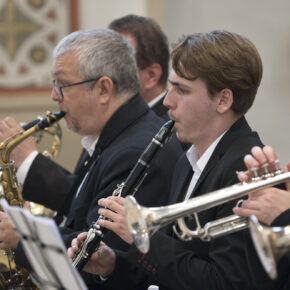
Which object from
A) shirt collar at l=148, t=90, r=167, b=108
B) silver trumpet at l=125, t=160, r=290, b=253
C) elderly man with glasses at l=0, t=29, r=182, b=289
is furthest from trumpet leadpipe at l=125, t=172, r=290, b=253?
shirt collar at l=148, t=90, r=167, b=108

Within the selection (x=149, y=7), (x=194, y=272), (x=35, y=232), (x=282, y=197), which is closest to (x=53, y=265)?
(x=35, y=232)

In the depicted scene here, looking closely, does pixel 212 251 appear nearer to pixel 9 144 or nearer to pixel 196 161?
pixel 196 161

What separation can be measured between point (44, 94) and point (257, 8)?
5.26 ft

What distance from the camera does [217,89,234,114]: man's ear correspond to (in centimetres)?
220

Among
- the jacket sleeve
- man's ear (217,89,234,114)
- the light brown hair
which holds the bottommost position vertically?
the jacket sleeve

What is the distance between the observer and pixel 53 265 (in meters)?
1.68

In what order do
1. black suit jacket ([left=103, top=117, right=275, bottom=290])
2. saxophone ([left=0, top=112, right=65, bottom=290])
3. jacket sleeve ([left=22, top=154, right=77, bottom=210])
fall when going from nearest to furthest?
black suit jacket ([left=103, top=117, right=275, bottom=290]), saxophone ([left=0, top=112, right=65, bottom=290]), jacket sleeve ([left=22, top=154, right=77, bottom=210])

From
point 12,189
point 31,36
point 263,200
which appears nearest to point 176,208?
point 263,200

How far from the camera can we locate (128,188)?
229 cm

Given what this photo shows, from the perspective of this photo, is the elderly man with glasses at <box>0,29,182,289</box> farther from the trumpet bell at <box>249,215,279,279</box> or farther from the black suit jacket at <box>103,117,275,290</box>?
the trumpet bell at <box>249,215,279,279</box>

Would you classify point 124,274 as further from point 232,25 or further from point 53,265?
point 232,25

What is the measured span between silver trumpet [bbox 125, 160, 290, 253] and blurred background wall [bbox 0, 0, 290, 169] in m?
2.99

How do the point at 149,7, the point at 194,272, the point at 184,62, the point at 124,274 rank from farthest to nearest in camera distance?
1. the point at 149,7
2. the point at 124,274
3. the point at 184,62
4. the point at 194,272

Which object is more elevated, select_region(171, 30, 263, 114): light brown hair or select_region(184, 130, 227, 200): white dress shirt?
select_region(171, 30, 263, 114): light brown hair
